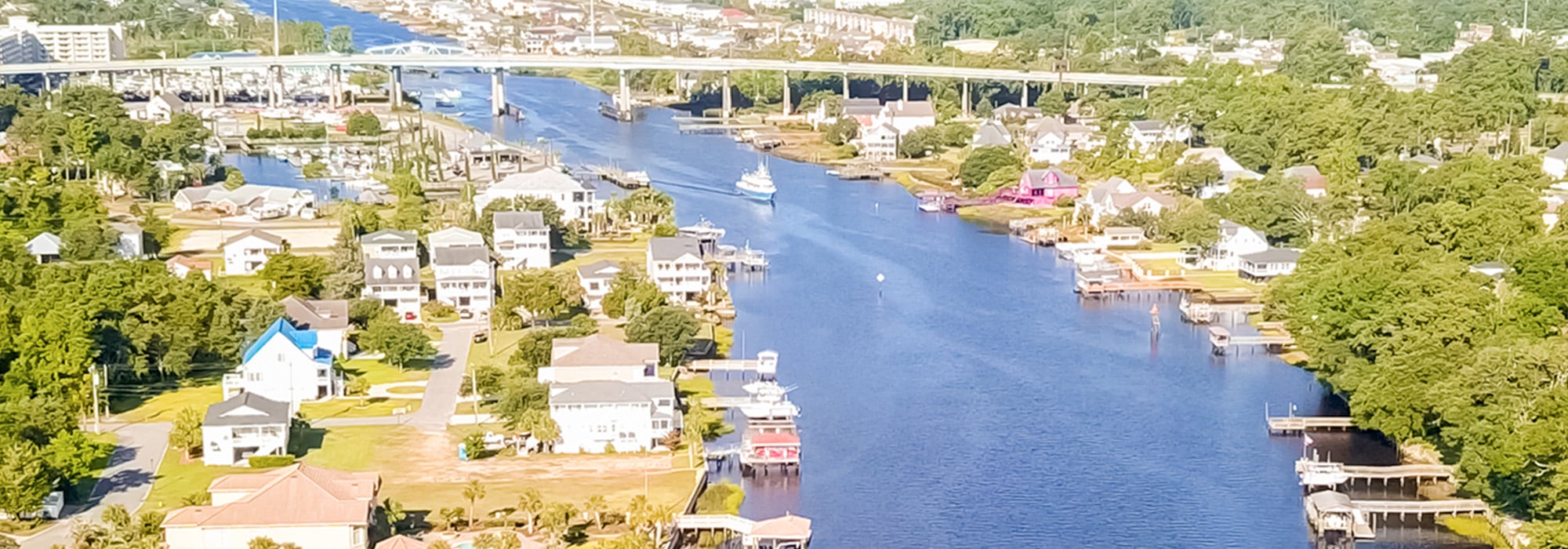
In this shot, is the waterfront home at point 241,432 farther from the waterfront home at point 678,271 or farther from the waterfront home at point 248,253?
the waterfront home at point 248,253

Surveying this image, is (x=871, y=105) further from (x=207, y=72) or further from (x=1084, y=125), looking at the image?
(x=207, y=72)

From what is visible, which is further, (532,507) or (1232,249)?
(1232,249)

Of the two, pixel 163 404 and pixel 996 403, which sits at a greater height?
→ pixel 163 404

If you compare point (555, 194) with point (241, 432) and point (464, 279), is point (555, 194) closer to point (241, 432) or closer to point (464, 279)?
point (464, 279)

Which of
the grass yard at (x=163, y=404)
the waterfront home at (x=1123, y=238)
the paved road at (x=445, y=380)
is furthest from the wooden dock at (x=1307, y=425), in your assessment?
the waterfront home at (x=1123, y=238)

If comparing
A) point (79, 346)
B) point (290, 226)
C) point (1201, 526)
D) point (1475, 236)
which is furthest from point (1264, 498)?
point (290, 226)

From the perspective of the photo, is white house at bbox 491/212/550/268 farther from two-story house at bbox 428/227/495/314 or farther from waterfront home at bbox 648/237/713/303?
two-story house at bbox 428/227/495/314

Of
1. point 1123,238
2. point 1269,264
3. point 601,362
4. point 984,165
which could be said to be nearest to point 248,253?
point 601,362
